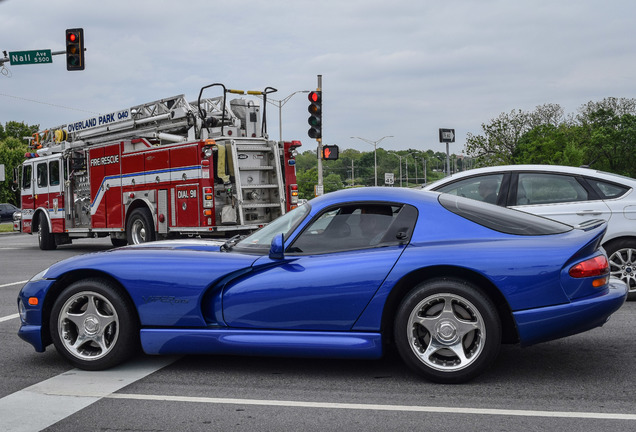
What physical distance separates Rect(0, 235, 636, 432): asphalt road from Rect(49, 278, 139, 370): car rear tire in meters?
0.13

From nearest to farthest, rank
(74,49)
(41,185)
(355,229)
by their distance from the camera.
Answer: (355,229)
(41,185)
(74,49)

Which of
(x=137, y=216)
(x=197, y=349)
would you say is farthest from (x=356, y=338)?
(x=137, y=216)

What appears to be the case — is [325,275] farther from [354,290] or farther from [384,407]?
[384,407]

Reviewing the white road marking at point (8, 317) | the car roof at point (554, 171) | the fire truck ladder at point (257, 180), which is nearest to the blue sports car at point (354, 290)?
the white road marking at point (8, 317)

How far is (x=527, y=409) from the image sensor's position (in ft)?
13.2

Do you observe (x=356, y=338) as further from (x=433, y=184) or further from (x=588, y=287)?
(x=433, y=184)

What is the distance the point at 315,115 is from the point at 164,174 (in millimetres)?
5434

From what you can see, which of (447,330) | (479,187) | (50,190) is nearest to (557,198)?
(479,187)

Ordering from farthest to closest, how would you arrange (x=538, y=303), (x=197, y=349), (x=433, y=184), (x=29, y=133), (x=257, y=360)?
(x=29, y=133) → (x=433, y=184) → (x=257, y=360) → (x=197, y=349) → (x=538, y=303)

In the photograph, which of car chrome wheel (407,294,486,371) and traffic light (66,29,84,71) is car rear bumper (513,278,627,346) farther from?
traffic light (66,29,84,71)

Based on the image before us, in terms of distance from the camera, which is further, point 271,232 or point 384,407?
point 271,232

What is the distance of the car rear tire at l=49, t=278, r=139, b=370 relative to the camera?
16.1ft

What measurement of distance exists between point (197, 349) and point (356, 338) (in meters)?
1.12

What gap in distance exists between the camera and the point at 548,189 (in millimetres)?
7777
